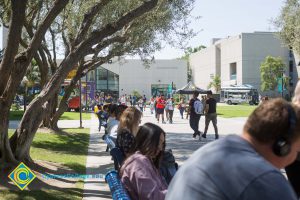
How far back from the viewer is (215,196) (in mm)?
1785

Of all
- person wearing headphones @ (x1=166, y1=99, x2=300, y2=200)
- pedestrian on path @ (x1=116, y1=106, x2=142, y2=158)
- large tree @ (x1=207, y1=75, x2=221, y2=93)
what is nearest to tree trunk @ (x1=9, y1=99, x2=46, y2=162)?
pedestrian on path @ (x1=116, y1=106, x2=142, y2=158)

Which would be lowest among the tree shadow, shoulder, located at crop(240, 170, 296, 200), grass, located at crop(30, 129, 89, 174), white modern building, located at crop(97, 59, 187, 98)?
the tree shadow

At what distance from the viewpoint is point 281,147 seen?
1.88m

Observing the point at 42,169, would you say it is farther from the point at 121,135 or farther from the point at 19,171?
the point at 121,135

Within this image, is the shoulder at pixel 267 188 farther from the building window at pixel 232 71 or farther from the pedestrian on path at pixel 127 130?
the building window at pixel 232 71

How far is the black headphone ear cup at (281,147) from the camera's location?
6.17 feet

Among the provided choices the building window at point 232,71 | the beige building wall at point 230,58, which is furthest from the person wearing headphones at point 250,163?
the building window at point 232,71

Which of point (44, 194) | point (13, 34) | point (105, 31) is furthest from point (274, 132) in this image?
point (105, 31)

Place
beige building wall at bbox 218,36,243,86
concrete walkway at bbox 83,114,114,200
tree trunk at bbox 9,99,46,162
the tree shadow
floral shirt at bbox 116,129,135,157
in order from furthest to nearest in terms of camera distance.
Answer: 1. beige building wall at bbox 218,36,243,86
2. the tree shadow
3. tree trunk at bbox 9,99,46,162
4. concrete walkway at bbox 83,114,114,200
5. floral shirt at bbox 116,129,135,157

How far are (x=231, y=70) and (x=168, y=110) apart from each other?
70362 mm

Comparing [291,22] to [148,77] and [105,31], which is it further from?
[148,77]

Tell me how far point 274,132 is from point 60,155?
10.6m

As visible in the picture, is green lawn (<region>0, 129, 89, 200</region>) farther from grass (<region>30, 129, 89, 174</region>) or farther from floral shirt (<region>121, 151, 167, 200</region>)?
floral shirt (<region>121, 151, 167, 200</region>)

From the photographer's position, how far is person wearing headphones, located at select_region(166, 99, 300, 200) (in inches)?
69.2
